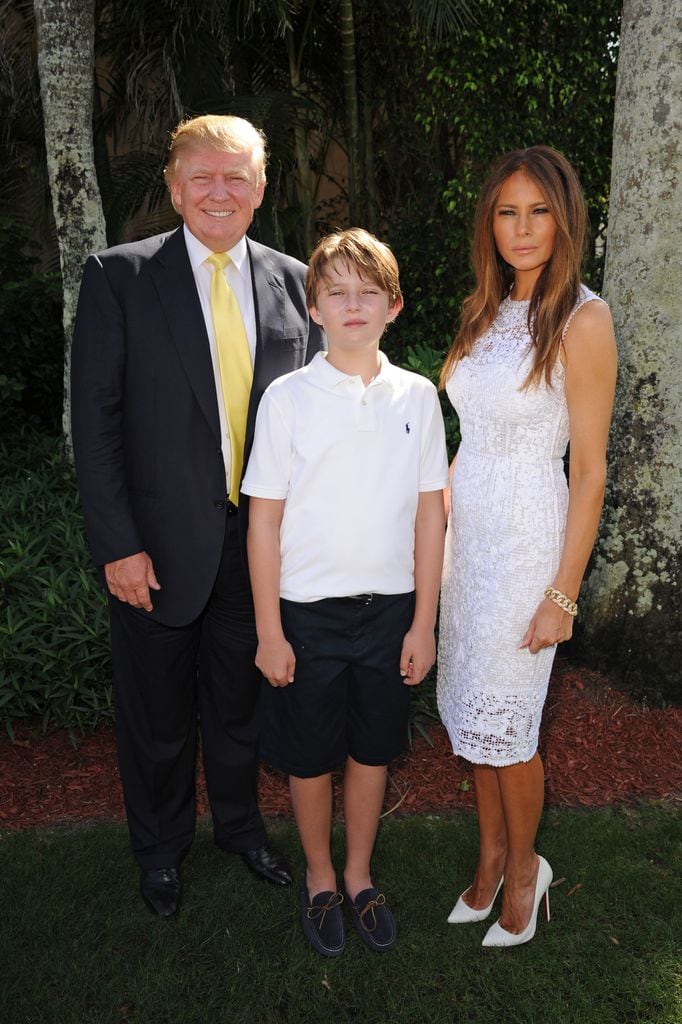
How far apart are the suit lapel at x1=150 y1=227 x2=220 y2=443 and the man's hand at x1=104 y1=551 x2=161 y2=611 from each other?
44 cm

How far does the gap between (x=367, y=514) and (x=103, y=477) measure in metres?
0.78

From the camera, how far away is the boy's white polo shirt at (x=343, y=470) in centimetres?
245

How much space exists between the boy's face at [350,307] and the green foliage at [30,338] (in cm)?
525

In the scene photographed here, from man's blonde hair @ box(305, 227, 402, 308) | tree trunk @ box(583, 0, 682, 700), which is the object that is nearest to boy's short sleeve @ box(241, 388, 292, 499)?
man's blonde hair @ box(305, 227, 402, 308)

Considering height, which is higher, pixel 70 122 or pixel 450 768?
pixel 70 122

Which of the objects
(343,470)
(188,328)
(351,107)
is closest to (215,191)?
(188,328)

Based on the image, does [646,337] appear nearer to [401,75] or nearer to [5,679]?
[5,679]

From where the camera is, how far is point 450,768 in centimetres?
382

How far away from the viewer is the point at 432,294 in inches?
356

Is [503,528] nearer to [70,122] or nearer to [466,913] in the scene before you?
[466,913]

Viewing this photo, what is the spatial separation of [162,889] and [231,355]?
178cm

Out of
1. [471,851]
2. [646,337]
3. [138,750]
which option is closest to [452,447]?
[646,337]

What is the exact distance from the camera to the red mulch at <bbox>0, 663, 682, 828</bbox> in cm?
363

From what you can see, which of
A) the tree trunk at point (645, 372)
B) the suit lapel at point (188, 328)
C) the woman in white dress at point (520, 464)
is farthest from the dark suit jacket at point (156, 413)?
the tree trunk at point (645, 372)
